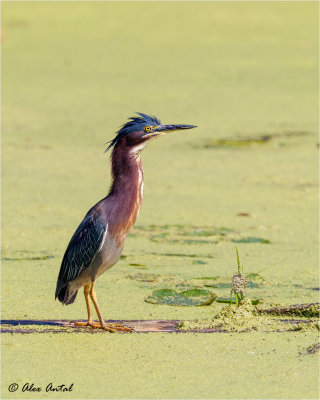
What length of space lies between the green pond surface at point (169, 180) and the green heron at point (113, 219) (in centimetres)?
20

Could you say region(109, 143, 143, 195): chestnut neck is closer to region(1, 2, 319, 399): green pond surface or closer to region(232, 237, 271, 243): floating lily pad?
region(1, 2, 319, 399): green pond surface

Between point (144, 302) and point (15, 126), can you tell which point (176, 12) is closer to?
point (15, 126)

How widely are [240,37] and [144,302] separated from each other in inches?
318

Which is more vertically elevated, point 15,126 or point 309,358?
point 15,126

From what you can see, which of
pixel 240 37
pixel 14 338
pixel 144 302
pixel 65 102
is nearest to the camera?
pixel 14 338

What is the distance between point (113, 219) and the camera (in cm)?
310

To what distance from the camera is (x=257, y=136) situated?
6930 millimetres

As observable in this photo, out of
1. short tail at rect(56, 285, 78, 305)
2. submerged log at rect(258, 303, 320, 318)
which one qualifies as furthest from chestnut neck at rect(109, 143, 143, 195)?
submerged log at rect(258, 303, 320, 318)

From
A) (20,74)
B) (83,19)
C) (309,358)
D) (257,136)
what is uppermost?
(83,19)

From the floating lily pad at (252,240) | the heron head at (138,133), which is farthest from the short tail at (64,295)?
the floating lily pad at (252,240)

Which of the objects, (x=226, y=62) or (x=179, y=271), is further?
(x=226, y=62)

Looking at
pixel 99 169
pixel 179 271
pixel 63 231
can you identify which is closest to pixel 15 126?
pixel 99 169

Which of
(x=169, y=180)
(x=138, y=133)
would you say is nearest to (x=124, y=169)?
(x=138, y=133)
